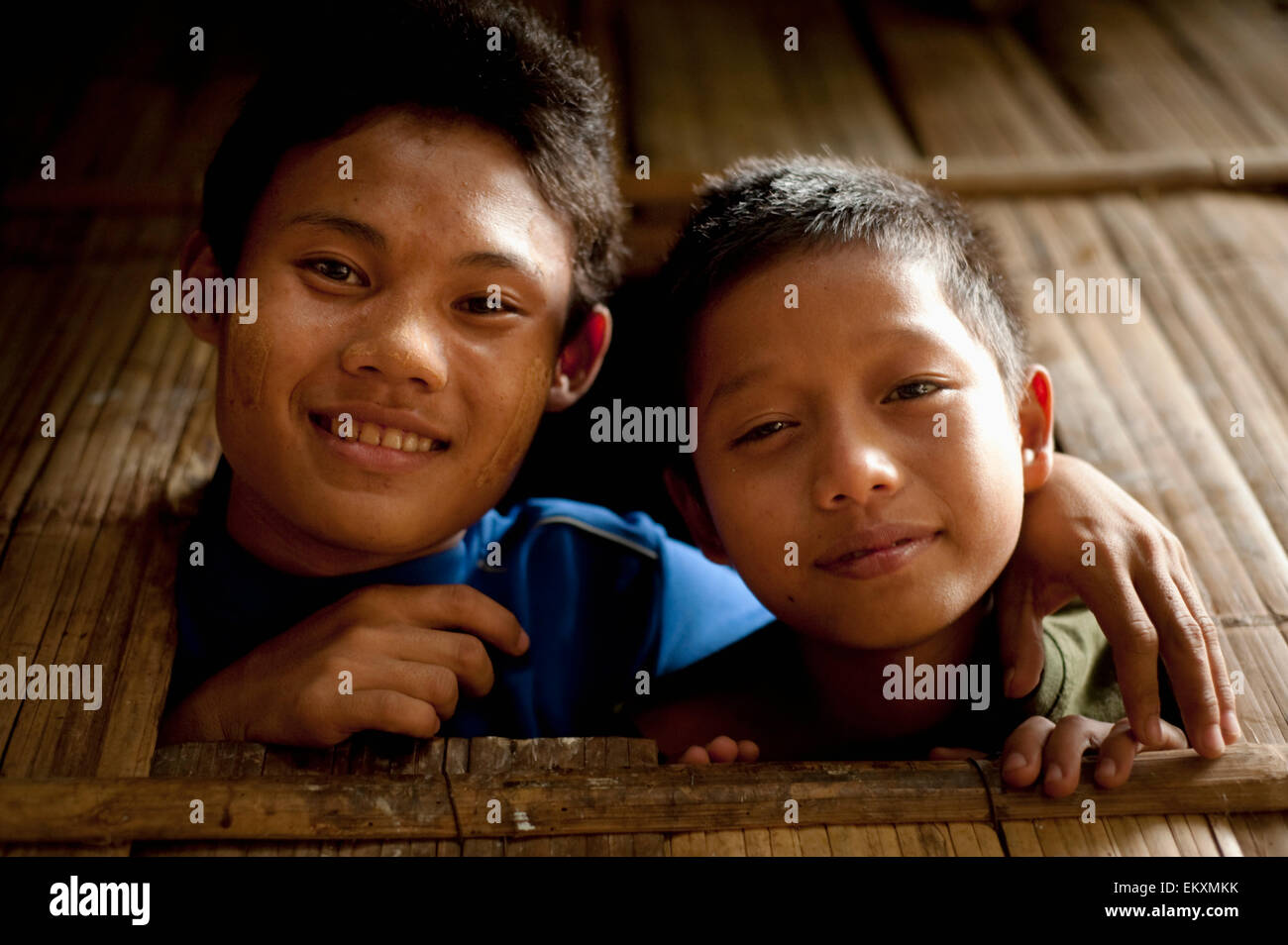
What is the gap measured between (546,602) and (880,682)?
465 mm

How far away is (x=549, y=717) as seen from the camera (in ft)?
5.00

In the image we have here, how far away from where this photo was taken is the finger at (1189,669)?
109 centimetres

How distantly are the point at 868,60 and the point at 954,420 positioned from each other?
1.64m

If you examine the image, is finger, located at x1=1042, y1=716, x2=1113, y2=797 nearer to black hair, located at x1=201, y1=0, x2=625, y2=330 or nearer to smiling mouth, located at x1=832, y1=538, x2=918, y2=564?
smiling mouth, located at x1=832, y1=538, x2=918, y2=564

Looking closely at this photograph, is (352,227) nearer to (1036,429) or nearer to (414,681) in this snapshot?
(414,681)

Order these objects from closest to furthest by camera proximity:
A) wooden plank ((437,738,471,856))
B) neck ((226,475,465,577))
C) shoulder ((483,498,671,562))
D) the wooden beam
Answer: the wooden beam, wooden plank ((437,738,471,856)), neck ((226,475,465,577)), shoulder ((483,498,671,562))

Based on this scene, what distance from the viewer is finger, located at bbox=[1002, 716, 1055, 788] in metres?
1.09

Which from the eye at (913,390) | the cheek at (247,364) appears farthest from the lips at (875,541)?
the cheek at (247,364)

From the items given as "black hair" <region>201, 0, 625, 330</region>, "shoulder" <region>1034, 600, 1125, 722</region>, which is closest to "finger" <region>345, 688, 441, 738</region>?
"black hair" <region>201, 0, 625, 330</region>

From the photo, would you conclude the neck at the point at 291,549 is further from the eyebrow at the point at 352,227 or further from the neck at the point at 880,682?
the neck at the point at 880,682

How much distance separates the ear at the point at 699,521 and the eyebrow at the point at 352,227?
1.67 ft

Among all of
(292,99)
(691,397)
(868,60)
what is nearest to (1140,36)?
(868,60)

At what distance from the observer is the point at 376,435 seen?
1.30 m
